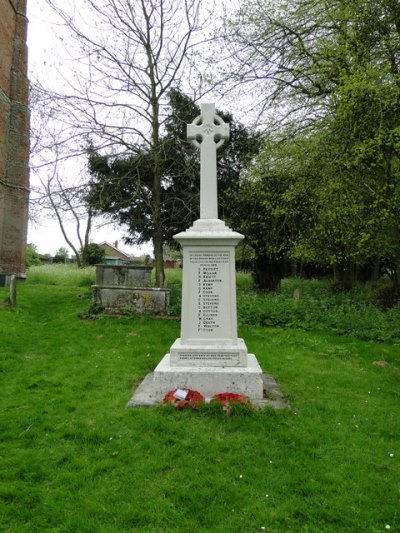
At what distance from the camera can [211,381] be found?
4.91 meters

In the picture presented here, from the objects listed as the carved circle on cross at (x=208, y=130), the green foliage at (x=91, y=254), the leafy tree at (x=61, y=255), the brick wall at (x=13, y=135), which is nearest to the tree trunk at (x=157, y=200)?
the carved circle on cross at (x=208, y=130)

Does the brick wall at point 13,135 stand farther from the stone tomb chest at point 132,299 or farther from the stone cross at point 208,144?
the stone cross at point 208,144

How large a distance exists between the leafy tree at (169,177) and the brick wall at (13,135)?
5190 millimetres

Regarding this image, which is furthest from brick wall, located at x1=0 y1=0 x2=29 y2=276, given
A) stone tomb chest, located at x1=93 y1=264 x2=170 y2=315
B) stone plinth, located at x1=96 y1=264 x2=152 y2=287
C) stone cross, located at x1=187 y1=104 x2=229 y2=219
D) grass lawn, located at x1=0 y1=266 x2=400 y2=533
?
stone cross, located at x1=187 y1=104 x2=229 y2=219

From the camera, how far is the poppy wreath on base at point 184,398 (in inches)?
176

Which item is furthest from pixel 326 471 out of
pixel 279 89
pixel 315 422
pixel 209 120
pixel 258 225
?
pixel 258 225

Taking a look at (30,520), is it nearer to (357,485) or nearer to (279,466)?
(279,466)

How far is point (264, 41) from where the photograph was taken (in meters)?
11.0

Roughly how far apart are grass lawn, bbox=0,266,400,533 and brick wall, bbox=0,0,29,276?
13824 millimetres

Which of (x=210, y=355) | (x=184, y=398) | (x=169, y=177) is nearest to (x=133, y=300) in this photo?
(x=210, y=355)

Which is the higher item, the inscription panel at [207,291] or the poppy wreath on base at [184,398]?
the inscription panel at [207,291]

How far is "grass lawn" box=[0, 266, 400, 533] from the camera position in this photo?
277 cm

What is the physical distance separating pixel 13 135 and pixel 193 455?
64.0 ft

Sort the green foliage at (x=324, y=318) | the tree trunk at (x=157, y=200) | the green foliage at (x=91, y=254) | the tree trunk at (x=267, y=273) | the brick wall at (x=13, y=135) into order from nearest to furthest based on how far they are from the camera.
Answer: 1. the green foliage at (x=324, y=318)
2. the tree trunk at (x=157, y=200)
3. the tree trunk at (x=267, y=273)
4. the brick wall at (x=13, y=135)
5. the green foliage at (x=91, y=254)
